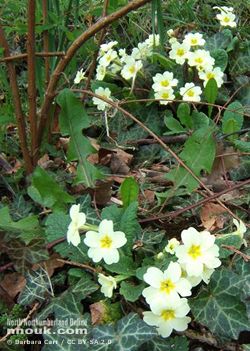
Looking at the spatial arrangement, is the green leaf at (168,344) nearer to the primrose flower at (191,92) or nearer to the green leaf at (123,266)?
the green leaf at (123,266)

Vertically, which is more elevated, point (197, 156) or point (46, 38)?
point (46, 38)

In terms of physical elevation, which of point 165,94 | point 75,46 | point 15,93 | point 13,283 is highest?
point 75,46

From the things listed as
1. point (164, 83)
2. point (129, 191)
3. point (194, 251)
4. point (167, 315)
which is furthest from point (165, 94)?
point (167, 315)

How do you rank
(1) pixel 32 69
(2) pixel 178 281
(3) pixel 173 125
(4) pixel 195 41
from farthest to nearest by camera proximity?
(4) pixel 195 41 < (3) pixel 173 125 < (1) pixel 32 69 < (2) pixel 178 281

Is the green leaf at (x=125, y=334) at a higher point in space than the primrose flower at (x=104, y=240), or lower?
lower

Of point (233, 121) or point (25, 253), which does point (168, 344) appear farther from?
point (233, 121)

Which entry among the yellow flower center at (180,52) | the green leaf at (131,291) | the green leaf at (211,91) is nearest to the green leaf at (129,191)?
the green leaf at (131,291)

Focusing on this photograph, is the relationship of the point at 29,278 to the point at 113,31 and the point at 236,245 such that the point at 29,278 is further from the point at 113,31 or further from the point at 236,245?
the point at 113,31
